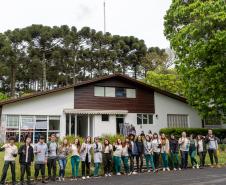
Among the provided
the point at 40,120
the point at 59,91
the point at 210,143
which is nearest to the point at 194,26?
the point at 210,143

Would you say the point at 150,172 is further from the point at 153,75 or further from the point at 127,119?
the point at 153,75

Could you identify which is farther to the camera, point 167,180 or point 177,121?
point 177,121

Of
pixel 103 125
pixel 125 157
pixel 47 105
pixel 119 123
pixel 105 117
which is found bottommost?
pixel 125 157

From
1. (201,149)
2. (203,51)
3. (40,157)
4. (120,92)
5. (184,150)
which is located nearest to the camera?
(40,157)

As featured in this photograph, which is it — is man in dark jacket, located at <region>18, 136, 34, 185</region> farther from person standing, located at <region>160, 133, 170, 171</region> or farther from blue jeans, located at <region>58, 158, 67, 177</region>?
person standing, located at <region>160, 133, 170, 171</region>

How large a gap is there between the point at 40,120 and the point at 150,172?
40.7 feet

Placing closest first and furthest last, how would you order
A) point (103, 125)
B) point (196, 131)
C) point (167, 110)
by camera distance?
point (103, 125), point (196, 131), point (167, 110)

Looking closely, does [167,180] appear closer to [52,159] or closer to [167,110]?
[52,159]

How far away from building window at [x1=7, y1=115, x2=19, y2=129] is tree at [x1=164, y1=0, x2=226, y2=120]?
475 inches

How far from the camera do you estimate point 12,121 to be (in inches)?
977

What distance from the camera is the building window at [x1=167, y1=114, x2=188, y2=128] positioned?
30.0 m

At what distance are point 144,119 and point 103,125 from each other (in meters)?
3.81

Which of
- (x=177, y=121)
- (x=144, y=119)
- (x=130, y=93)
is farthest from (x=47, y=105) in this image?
(x=177, y=121)

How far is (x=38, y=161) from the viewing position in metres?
12.9
